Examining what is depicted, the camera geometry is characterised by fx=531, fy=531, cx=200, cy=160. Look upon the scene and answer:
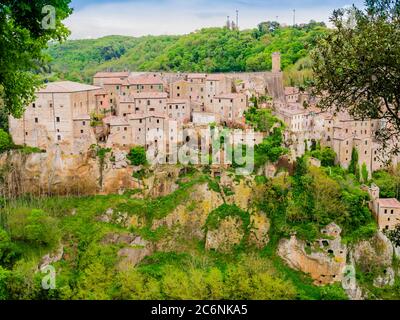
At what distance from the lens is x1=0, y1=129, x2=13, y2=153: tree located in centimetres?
3584

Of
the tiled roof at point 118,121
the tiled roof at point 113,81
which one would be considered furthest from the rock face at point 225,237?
the tiled roof at point 113,81

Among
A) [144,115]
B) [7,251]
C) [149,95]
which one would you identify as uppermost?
[149,95]

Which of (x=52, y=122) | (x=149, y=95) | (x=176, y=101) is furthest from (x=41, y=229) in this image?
(x=176, y=101)

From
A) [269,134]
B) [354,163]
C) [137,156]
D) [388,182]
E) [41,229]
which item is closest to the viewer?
[41,229]

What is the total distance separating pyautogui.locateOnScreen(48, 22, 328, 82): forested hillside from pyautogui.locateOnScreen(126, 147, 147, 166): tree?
65.8 ft

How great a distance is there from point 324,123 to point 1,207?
2446 centimetres

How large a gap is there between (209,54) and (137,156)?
35.1 metres

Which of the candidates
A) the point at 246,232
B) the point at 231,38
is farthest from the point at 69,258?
the point at 231,38

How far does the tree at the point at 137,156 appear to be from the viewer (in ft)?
121

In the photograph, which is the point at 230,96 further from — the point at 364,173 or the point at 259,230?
the point at 364,173

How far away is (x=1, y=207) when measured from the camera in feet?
115

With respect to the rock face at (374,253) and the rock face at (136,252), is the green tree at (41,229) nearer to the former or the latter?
the rock face at (136,252)

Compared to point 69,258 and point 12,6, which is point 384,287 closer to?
point 69,258

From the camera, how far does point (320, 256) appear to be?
33.7m
